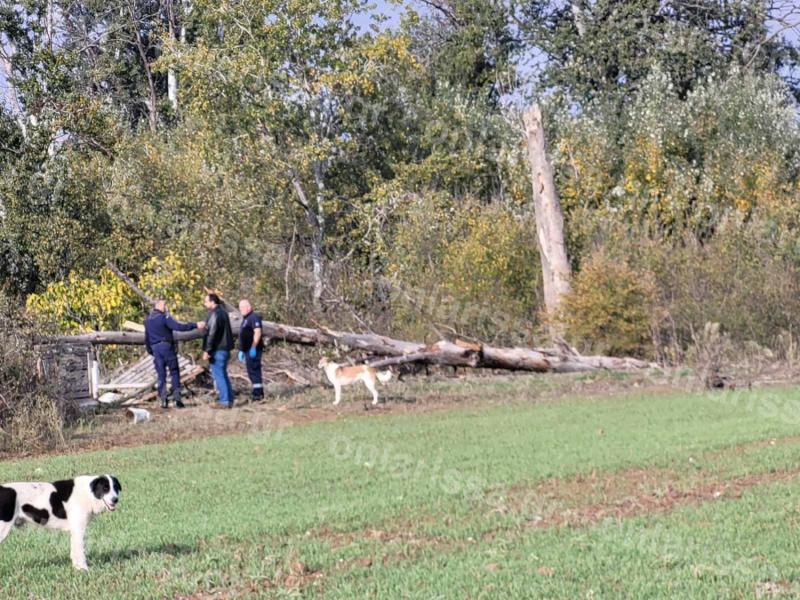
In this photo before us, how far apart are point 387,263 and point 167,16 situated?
2741 centimetres

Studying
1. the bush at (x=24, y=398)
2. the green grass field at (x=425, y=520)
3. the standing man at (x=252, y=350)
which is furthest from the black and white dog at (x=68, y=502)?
the standing man at (x=252, y=350)

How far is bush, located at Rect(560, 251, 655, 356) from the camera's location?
89.8 feet

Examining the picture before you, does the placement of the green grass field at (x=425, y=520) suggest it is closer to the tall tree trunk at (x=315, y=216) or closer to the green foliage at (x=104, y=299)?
the green foliage at (x=104, y=299)

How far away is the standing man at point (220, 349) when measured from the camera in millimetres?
21422

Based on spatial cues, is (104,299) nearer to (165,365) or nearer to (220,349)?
(165,365)

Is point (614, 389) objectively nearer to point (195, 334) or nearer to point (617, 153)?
point (195, 334)

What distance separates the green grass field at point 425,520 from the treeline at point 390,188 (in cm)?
1153

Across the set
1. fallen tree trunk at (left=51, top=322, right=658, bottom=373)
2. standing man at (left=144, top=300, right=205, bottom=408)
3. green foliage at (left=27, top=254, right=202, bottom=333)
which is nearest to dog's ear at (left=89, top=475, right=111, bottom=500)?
standing man at (left=144, top=300, right=205, bottom=408)

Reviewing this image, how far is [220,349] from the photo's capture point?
2152 cm

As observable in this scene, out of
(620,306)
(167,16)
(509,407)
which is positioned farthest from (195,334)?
(167,16)

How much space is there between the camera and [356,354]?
25.7m

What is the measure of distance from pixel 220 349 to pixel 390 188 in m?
17.0

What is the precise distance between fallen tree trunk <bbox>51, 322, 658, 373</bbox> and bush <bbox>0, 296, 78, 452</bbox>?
4.46 metres

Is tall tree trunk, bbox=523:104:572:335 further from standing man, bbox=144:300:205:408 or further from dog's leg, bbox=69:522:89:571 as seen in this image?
dog's leg, bbox=69:522:89:571
